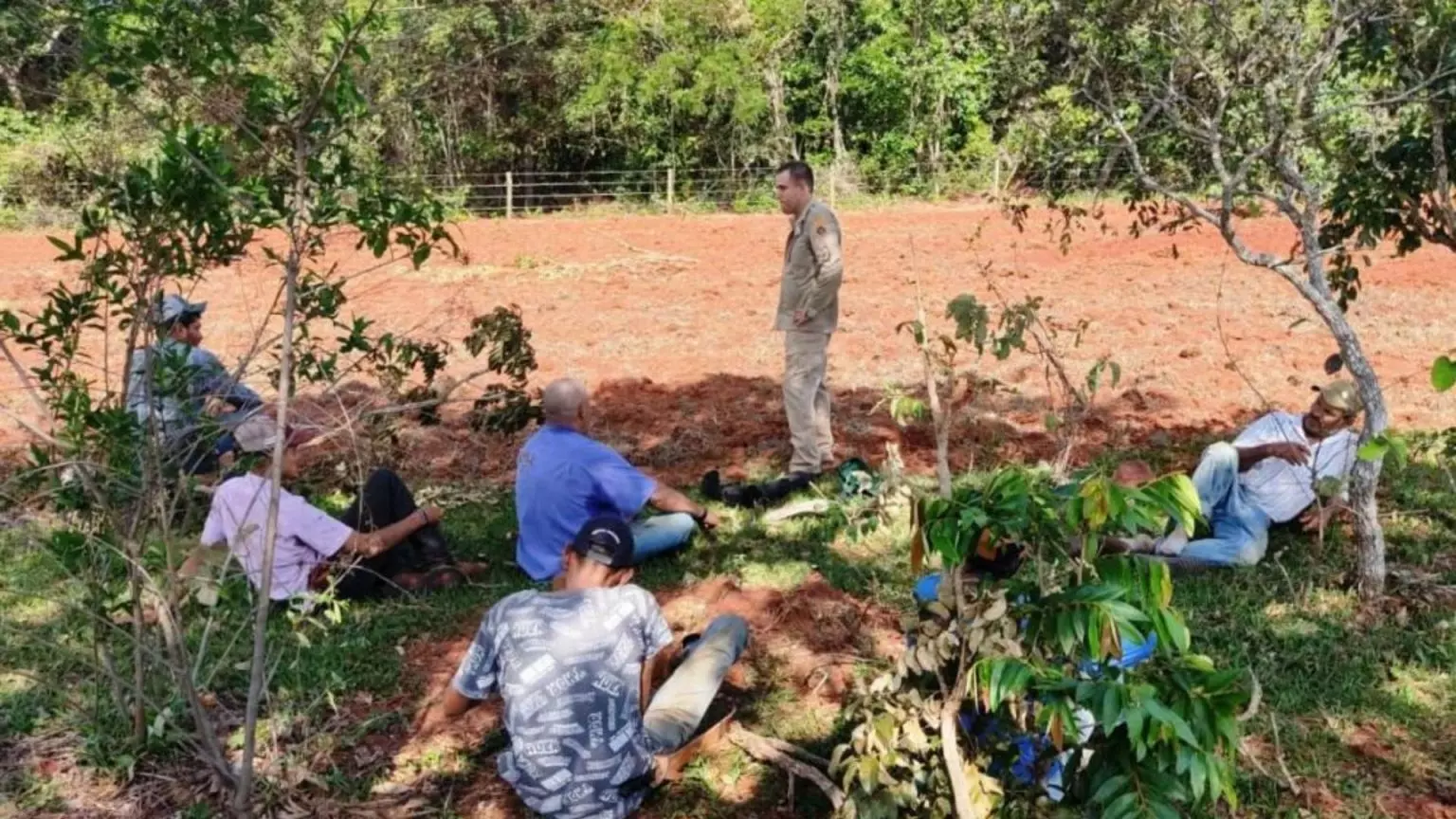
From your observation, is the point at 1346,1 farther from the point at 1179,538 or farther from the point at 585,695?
the point at 585,695

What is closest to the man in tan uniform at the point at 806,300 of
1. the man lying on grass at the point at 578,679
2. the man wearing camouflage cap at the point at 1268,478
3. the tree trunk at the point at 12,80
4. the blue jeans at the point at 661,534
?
the blue jeans at the point at 661,534

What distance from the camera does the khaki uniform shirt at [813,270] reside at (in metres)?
6.10

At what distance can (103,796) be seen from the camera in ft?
12.2

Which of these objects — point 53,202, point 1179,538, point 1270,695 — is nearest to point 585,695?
point 1270,695

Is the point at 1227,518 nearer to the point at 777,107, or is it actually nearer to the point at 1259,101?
the point at 1259,101

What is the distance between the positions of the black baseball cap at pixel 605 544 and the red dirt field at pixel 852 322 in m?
1.06

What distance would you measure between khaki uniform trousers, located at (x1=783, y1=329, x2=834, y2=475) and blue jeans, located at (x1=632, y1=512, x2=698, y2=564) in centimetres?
108

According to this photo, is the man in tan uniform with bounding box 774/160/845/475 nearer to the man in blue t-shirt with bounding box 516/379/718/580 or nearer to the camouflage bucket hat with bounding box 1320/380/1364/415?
the man in blue t-shirt with bounding box 516/379/718/580

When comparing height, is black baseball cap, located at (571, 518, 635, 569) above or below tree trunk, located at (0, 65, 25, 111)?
below

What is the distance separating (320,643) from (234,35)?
2.75 m

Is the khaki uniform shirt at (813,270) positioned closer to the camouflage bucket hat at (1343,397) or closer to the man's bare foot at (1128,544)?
the man's bare foot at (1128,544)

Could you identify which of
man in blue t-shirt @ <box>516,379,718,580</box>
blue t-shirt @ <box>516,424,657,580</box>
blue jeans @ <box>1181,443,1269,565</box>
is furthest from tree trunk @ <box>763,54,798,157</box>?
blue t-shirt @ <box>516,424,657,580</box>

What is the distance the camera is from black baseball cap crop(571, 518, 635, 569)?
10.7 ft

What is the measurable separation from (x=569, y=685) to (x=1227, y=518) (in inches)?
140
